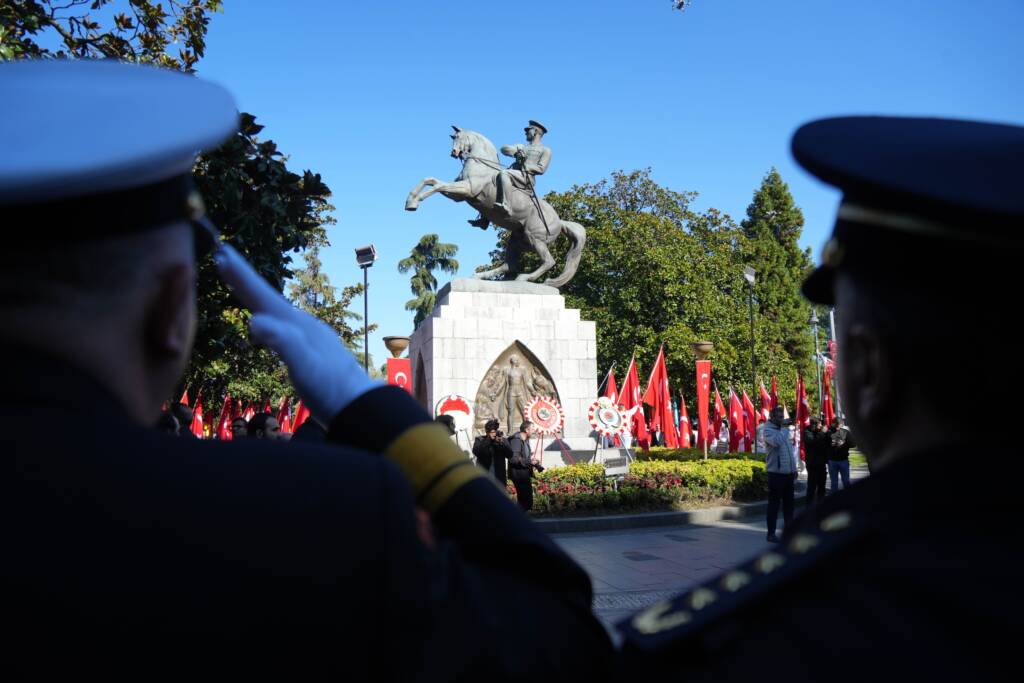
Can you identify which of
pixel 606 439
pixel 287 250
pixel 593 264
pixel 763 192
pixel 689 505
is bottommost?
pixel 689 505

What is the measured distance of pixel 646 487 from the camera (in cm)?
1322

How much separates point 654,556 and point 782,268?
42.8m

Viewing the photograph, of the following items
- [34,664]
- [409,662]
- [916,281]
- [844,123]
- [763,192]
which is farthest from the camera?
[763,192]

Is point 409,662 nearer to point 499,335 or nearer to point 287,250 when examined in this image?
point 287,250

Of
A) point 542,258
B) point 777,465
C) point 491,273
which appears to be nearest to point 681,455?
point 542,258

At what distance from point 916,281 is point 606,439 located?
16.9 meters

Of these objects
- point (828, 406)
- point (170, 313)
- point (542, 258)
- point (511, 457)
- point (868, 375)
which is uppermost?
point (542, 258)

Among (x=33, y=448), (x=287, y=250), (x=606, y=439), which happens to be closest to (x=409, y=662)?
(x=33, y=448)

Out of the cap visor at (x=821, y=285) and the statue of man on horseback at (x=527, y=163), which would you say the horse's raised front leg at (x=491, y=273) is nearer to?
the statue of man on horseback at (x=527, y=163)

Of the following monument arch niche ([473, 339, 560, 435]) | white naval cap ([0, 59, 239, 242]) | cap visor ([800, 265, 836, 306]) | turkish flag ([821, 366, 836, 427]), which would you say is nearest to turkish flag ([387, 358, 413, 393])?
monument arch niche ([473, 339, 560, 435])

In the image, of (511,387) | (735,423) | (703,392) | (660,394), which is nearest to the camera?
(511,387)

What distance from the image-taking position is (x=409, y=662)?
92 centimetres

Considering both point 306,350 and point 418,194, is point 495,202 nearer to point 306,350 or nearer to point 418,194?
point 418,194

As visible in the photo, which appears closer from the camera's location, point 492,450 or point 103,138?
point 103,138
